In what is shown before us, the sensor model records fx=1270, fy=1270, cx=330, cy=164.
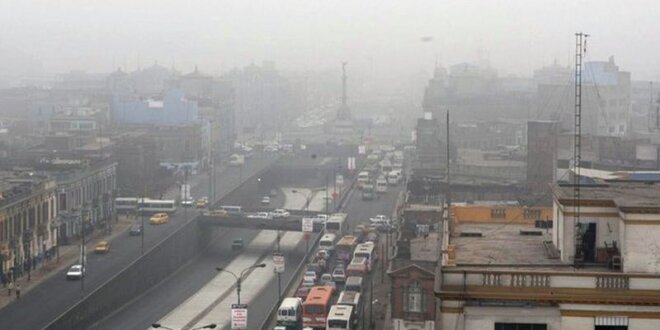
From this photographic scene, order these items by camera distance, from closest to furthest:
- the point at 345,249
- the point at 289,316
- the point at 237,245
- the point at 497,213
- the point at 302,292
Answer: the point at 497,213, the point at 289,316, the point at 302,292, the point at 345,249, the point at 237,245

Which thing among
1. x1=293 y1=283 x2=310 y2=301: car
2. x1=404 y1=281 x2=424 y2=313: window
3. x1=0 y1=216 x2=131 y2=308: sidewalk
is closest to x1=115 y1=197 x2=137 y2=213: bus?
x1=0 y1=216 x2=131 y2=308: sidewalk

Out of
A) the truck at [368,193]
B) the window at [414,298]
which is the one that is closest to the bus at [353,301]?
the window at [414,298]

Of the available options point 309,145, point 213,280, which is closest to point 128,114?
point 309,145

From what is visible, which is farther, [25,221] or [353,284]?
[25,221]

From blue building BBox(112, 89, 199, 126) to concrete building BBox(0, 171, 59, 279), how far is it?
16488mm

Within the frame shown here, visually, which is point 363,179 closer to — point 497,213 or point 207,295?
point 207,295

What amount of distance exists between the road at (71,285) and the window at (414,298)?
3.65 m

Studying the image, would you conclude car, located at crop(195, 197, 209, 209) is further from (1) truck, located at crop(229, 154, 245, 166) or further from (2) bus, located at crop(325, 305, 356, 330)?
(2) bus, located at crop(325, 305, 356, 330)

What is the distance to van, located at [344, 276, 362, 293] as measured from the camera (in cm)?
1571

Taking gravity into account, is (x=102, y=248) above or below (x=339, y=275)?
above

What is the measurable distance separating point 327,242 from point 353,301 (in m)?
5.57

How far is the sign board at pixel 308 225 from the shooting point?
21.0m

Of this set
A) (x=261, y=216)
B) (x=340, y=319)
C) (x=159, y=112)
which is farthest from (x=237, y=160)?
(x=340, y=319)

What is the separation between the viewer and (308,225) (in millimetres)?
21062
